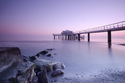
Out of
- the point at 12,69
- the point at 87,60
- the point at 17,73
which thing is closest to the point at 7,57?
the point at 12,69

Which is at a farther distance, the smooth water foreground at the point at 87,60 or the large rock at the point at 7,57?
the smooth water foreground at the point at 87,60

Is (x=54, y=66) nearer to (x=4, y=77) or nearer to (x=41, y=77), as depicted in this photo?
(x=41, y=77)

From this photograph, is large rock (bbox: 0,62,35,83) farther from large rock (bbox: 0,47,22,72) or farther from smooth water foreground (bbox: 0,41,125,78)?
smooth water foreground (bbox: 0,41,125,78)

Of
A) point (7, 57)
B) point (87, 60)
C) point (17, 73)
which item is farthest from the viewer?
point (87, 60)

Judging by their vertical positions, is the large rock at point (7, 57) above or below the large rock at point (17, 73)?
above

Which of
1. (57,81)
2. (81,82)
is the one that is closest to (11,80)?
(57,81)

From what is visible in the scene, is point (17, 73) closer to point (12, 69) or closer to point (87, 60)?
point (12, 69)

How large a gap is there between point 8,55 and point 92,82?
307cm

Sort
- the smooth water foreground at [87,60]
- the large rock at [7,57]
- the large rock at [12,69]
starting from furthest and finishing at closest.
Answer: the smooth water foreground at [87,60] < the large rock at [7,57] < the large rock at [12,69]

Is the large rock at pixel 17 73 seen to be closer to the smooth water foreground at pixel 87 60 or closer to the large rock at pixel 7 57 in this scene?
the large rock at pixel 7 57

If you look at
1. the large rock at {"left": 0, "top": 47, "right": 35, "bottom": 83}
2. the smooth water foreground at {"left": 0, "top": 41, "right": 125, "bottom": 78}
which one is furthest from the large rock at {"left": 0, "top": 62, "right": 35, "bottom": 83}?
the smooth water foreground at {"left": 0, "top": 41, "right": 125, "bottom": 78}

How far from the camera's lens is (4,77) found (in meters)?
1.52

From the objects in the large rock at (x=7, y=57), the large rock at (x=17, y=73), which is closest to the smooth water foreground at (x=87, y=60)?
the large rock at (x=17, y=73)

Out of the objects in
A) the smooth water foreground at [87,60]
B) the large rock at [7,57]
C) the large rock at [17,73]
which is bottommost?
the smooth water foreground at [87,60]
